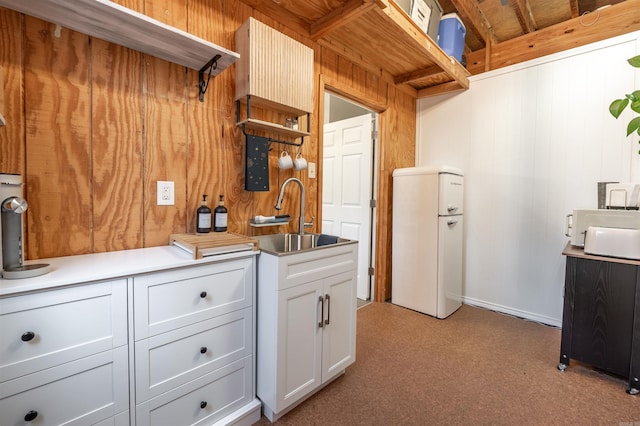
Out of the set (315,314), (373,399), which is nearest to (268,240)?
(315,314)

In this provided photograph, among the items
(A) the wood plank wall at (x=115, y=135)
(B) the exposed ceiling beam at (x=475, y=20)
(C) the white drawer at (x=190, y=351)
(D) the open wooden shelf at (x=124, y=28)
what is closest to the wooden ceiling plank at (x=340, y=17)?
(A) the wood plank wall at (x=115, y=135)

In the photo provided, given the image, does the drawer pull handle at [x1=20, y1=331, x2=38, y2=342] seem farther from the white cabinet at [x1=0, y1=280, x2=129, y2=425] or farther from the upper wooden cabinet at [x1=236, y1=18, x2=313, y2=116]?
the upper wooden cabinet at [x1=236, y1=18, x2=313, y2=116]

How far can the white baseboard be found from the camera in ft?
8.60

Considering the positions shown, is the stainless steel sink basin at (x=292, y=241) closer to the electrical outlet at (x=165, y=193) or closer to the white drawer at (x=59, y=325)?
the electrical outlet at (x=165, y=193)

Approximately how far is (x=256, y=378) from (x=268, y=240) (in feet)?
2.66

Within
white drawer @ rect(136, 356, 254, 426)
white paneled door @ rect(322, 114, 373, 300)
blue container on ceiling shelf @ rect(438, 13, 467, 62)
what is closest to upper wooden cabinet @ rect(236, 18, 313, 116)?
white paneled door @ rect(322, 114, 373, 300)

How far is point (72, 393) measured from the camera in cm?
98

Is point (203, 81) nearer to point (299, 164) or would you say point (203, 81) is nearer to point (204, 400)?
point (299, 164)

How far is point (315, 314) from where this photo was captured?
61.6 inches

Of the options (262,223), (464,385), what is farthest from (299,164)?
(464,385)

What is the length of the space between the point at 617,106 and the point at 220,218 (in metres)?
2.66

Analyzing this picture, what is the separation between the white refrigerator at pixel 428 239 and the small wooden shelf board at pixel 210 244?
1906 millimetres

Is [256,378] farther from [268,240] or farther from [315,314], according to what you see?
[268,240]

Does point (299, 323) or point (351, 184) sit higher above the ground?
point (351, 184)
